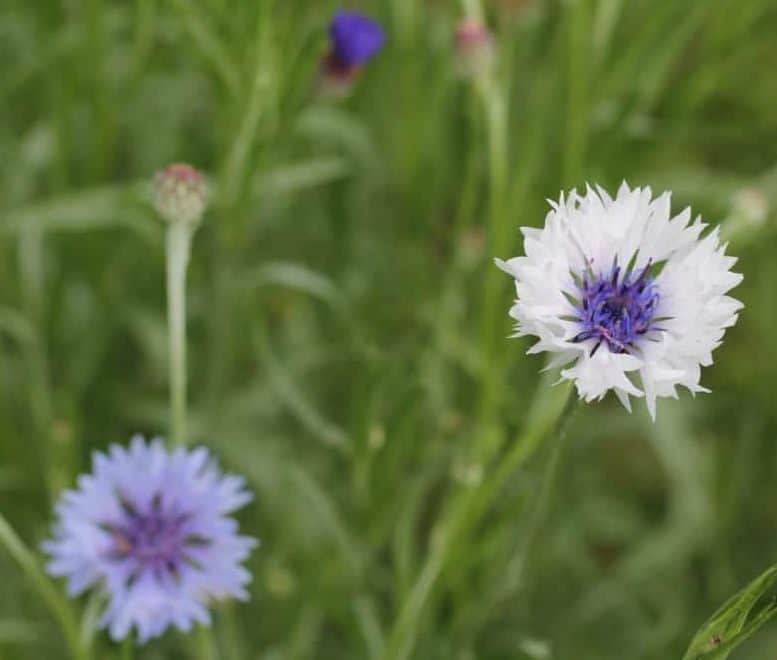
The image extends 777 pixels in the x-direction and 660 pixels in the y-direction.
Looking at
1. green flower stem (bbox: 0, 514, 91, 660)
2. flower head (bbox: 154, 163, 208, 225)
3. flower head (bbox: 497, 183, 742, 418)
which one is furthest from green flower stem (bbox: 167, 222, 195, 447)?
flower head (bbox: 497, 183, 742, 418)

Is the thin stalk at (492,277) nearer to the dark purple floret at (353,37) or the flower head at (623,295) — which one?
the dark purple floret at (353,37)

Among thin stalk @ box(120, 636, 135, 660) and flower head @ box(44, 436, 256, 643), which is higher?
flower head @ box(44, 436, 256, 643)

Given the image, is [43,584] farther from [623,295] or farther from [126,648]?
[623,295]

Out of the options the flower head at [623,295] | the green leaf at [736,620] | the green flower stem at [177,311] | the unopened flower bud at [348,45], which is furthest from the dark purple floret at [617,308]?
the unopened flower bud at [348,45]

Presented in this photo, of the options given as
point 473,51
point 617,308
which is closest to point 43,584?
point 617,308

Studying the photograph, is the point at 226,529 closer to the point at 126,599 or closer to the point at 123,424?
the point at 126,599

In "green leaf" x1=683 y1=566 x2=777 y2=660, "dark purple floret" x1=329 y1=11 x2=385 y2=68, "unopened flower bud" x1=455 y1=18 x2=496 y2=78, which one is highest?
"dark purple floret" x1=329 y1=11 x2=385 y2=68

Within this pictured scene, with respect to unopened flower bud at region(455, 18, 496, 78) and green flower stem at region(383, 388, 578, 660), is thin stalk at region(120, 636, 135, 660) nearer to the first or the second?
green flower stem at region(383, 388, 578, 660)
